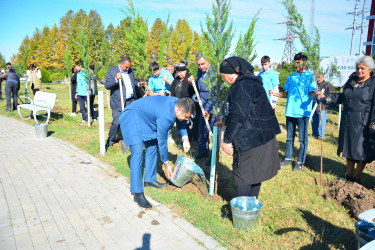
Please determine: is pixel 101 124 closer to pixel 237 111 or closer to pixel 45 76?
pixel 237 111

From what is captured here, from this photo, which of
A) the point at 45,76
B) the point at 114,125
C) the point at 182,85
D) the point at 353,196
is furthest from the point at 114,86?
the point at 45,76

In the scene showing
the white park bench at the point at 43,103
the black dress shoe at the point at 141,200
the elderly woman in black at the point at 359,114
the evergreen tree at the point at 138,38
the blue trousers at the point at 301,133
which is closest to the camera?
the black dress shoe at the point at 141,200

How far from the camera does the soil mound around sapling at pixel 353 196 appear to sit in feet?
12.3

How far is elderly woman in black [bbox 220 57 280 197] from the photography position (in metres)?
3.04

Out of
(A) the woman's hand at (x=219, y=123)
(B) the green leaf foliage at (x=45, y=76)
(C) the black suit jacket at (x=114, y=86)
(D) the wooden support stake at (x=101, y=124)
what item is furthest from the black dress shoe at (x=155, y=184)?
(B) the green leaf foliage at (x=45, y=76)

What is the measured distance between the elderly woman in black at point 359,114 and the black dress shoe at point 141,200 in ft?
10.6

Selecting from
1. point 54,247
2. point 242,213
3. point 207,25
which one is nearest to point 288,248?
point 242,213

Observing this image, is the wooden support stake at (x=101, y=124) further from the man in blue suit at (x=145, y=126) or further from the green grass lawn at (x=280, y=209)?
the man in blue suit at (x=145, y=126)

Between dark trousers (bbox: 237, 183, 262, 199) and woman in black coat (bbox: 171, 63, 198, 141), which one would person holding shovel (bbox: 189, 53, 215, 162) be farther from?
dark trousers (bbox: 237, 183, 262, 199)

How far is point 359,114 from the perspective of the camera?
4188 millimetres

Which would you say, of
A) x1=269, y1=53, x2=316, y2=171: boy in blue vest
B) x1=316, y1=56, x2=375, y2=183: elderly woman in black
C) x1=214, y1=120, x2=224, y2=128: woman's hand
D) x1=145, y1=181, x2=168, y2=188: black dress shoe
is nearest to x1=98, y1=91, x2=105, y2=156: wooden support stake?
x1=145, y1=181, x2=168, y2=188: black dress shoe

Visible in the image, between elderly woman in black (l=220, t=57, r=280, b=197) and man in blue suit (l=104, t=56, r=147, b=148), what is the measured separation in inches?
153

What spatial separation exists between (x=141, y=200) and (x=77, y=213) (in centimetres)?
88

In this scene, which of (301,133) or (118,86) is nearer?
(301,133)
